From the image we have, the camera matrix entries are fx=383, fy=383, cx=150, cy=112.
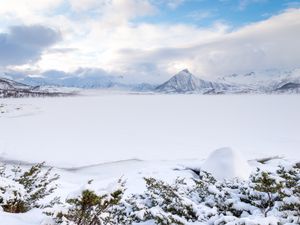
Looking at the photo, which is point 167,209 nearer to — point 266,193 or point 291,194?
point 266,193

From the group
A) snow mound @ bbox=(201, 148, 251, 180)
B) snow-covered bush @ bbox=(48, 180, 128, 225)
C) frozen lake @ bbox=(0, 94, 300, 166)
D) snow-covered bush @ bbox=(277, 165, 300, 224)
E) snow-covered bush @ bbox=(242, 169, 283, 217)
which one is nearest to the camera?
snow-covered bush @ bbox=(48, 180, 128, 225)

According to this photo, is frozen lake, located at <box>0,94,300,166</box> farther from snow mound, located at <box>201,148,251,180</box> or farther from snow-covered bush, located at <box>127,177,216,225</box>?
snow-covered bush, located at <box>127,177,216,225</box>

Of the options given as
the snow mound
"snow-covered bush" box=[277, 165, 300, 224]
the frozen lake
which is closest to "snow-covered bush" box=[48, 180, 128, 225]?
"snow-covered bush" box=[277, 165, 300, 224]

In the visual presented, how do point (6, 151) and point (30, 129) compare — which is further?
point (30, 129)

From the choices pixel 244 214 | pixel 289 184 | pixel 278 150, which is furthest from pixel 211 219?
pixel 278 150

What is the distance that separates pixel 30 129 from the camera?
38.4 metres

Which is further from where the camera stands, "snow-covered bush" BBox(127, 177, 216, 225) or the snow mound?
the snow mound

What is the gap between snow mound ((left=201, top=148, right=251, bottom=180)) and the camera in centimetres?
1541

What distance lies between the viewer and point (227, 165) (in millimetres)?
15766

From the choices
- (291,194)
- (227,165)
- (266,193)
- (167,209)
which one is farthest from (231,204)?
(227,165)

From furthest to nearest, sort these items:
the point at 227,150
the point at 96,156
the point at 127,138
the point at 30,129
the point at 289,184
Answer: the point at 30,129
the point at 127,138
the point at 96,156
the point at 227,150
the point at 289,184

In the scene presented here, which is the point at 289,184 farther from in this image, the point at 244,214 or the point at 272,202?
the point at 244,214

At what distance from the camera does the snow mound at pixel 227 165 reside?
15.4 metres

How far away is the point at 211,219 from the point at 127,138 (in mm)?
28079
